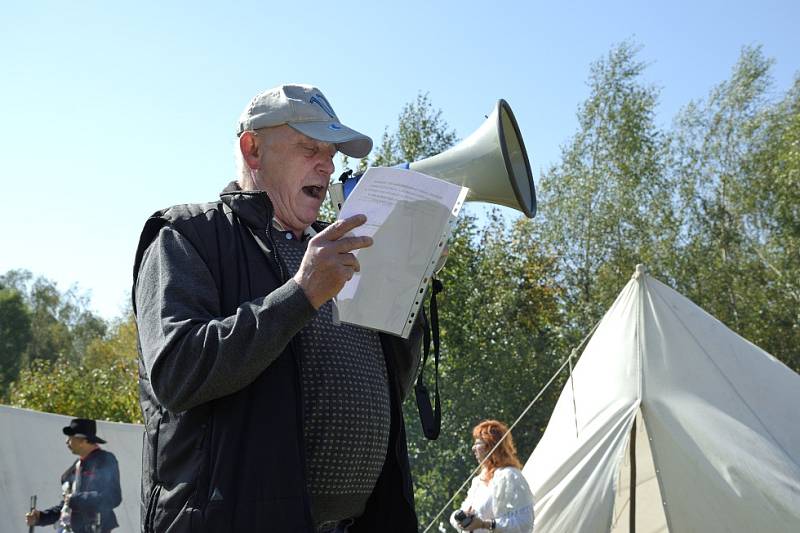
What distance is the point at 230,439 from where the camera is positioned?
71.0 inches

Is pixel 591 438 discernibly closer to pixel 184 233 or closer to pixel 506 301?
pixel 184 233

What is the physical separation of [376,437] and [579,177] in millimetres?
20691

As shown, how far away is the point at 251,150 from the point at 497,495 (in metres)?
4.65

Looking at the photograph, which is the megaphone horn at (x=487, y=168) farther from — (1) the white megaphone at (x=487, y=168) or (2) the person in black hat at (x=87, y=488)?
(2) the person in black hat at (x=87, y=488)

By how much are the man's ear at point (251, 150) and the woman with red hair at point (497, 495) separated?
A: 14.8ft

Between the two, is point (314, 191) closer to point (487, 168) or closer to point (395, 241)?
point (395, 241)

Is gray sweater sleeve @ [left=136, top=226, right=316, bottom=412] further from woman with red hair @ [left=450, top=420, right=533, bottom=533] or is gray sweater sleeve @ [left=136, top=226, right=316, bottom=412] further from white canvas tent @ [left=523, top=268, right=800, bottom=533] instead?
white canvas tent @ [left=523, top=268, right=800, bottom=533]

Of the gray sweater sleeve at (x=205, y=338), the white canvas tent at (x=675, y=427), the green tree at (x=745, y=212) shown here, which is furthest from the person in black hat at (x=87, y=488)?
the green tree at (x=745, y=212)

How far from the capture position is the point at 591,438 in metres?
6.84

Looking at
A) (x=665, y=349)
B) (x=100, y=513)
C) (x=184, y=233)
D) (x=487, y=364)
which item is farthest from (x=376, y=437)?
(x=487, y=364)

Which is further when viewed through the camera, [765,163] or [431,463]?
[765,163]

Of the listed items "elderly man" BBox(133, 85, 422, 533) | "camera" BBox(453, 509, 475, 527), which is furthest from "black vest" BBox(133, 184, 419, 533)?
"camera" BBox(453, 509, 475, 527)

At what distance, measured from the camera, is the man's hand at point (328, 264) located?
1.84m

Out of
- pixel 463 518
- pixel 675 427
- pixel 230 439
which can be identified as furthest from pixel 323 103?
pixel 675 427
